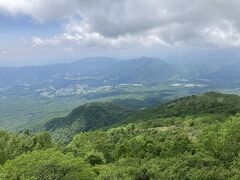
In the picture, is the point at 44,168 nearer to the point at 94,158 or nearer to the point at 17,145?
the point at 94,158

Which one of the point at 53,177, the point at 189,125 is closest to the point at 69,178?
the point at 53,177

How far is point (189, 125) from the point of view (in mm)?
188250

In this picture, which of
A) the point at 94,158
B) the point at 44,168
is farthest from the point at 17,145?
the point at 44,168

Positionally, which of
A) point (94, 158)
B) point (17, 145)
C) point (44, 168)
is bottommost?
point (94, 158)

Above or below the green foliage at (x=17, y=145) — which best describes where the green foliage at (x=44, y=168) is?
above

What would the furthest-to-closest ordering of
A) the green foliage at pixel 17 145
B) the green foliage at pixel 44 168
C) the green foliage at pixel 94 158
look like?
1. the green foliage at pixel 94 158
2. the green foliage at pixel 17 145
3. the green foliage at pixel 44 168

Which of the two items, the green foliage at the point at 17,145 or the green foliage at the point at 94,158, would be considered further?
the green foliage at the point at 94,158

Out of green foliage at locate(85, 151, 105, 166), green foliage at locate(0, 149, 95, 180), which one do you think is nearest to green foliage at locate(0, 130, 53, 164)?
green foliage at locate(85, 151, 105, 166)

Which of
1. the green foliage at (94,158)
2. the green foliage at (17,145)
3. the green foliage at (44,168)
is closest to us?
the green foliage at (44,168)

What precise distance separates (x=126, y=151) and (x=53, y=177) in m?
64.1

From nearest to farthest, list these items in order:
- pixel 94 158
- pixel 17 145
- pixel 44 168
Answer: pixel 44 168, pixel 17 145, pixel 94 158

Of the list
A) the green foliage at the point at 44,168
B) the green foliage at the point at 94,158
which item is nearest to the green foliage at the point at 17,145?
the green foliage at the point at 94,158

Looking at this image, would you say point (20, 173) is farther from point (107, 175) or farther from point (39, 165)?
point (107, 175)

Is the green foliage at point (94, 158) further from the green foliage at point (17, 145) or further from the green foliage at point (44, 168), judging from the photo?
the green foliage at point (44, 168)
